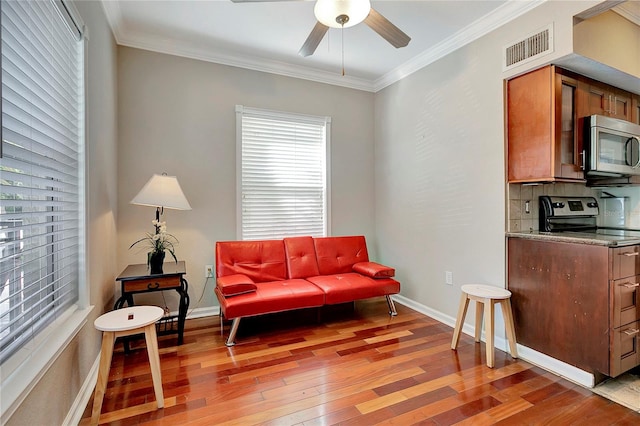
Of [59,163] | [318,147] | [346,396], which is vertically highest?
[318,147]

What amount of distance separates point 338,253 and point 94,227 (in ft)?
7.93

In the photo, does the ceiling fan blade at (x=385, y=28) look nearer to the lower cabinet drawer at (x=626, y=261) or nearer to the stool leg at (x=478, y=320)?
the lower cabinet drawer at (x=626, y=261)

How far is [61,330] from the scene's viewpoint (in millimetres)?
1650

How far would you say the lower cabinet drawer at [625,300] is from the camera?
2.05m

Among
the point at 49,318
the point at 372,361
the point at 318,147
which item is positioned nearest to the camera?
the point at 49,318

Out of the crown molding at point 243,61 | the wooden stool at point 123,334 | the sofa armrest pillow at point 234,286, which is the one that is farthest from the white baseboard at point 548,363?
the crown molding at point 243,61

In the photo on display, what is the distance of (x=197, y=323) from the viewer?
3246mm


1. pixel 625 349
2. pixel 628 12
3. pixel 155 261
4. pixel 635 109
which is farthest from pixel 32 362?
pixel 635 109

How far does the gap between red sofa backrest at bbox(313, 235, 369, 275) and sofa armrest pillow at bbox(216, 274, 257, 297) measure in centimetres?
101

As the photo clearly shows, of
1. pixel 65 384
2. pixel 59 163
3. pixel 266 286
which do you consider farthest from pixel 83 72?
pixel 266 286

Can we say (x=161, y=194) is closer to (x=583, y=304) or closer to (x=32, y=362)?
(x=32, y=362)

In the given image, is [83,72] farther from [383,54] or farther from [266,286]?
[383,54]

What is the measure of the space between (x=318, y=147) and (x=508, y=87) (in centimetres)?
214

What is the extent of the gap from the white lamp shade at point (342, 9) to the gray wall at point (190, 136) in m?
1.92
